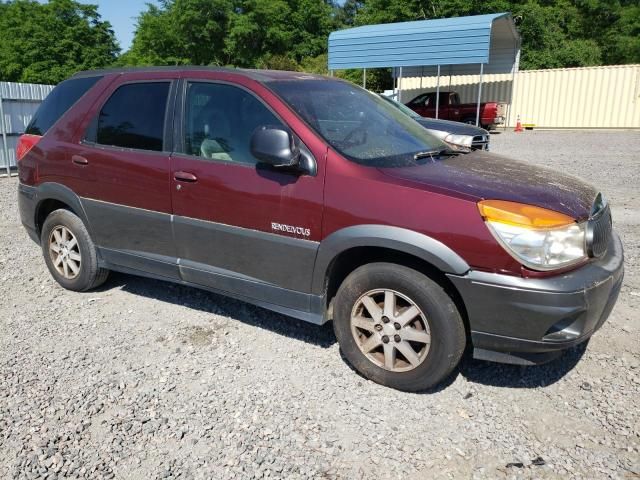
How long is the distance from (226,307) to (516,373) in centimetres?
231

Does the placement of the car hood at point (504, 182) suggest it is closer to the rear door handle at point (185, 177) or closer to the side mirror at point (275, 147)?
the side mirror at point (275, 147)

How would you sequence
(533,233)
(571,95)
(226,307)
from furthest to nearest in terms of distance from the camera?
(571,95)
(226,307)
(533,233)

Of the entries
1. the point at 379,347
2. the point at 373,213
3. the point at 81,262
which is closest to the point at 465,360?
the point at 379,347

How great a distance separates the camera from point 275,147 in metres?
3.34

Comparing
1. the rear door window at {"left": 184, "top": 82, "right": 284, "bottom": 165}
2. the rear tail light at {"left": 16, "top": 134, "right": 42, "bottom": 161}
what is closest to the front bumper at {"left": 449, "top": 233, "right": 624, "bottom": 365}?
the rear door window at {"left": 184, "top": 82, "right": 284, "bottom": 165}

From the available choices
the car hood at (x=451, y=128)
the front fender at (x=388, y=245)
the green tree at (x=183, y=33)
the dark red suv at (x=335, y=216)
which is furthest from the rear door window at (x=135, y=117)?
the green tree at (x=183, y=33)

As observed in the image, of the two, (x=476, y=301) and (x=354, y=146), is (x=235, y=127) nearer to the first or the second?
(x=354, y=146)

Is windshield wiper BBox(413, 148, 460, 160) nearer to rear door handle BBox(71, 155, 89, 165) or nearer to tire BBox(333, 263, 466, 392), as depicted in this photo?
tire BBox(333, 263, 466, 392)

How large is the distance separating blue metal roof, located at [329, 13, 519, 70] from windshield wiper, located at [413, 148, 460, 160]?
19.0 meters

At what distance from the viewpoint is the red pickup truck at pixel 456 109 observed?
23.8m

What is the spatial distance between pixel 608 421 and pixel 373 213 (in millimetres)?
1704

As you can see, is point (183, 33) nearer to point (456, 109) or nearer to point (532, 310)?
point (456, 109)

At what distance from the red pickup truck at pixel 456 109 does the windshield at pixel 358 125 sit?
2080 centimetres

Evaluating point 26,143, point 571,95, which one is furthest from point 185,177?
point 571,95
